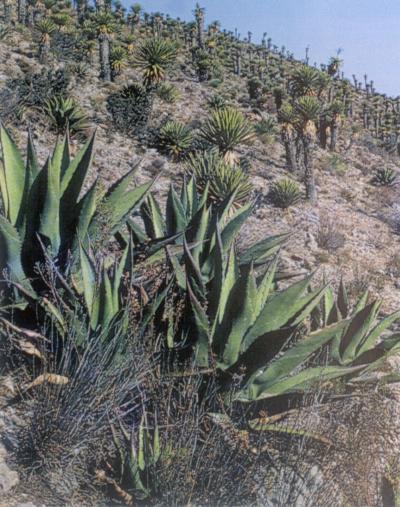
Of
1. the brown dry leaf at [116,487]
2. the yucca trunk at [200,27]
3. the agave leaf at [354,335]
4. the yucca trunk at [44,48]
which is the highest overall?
the yucca trunk at [200,27]

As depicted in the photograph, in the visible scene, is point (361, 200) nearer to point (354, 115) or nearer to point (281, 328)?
point (281, 328)

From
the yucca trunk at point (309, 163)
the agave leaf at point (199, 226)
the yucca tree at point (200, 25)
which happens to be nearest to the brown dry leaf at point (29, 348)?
the agave leaf at point (199, 226)

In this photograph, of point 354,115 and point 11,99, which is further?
point 354,115

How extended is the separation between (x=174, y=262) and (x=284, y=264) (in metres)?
4.70

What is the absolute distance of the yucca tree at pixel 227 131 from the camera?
40.3 feet

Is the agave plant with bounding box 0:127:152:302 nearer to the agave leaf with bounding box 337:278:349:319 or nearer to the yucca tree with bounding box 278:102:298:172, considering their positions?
the agave leaf with bounding box 337:278:349:319

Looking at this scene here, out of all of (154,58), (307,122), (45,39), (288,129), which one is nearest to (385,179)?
(288,129)

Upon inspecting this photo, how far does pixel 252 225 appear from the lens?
10336 millimetres

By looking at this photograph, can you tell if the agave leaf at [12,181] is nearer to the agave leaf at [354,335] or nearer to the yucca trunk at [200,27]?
the agave leaf at [354,335]

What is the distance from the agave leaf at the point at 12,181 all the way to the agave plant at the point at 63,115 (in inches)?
342

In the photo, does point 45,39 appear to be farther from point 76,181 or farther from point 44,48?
point 76,181

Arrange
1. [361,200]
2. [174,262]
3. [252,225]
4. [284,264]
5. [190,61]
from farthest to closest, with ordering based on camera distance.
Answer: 1. [190,61]
2. [361,200]
3. [252,225]
4. [284,264]
5. [174,262]

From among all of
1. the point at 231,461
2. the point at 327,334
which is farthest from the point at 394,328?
the point at 231,461

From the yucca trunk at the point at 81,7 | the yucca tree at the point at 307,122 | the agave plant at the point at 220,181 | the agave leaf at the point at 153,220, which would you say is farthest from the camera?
the yucca trunk at the point at 81,7
